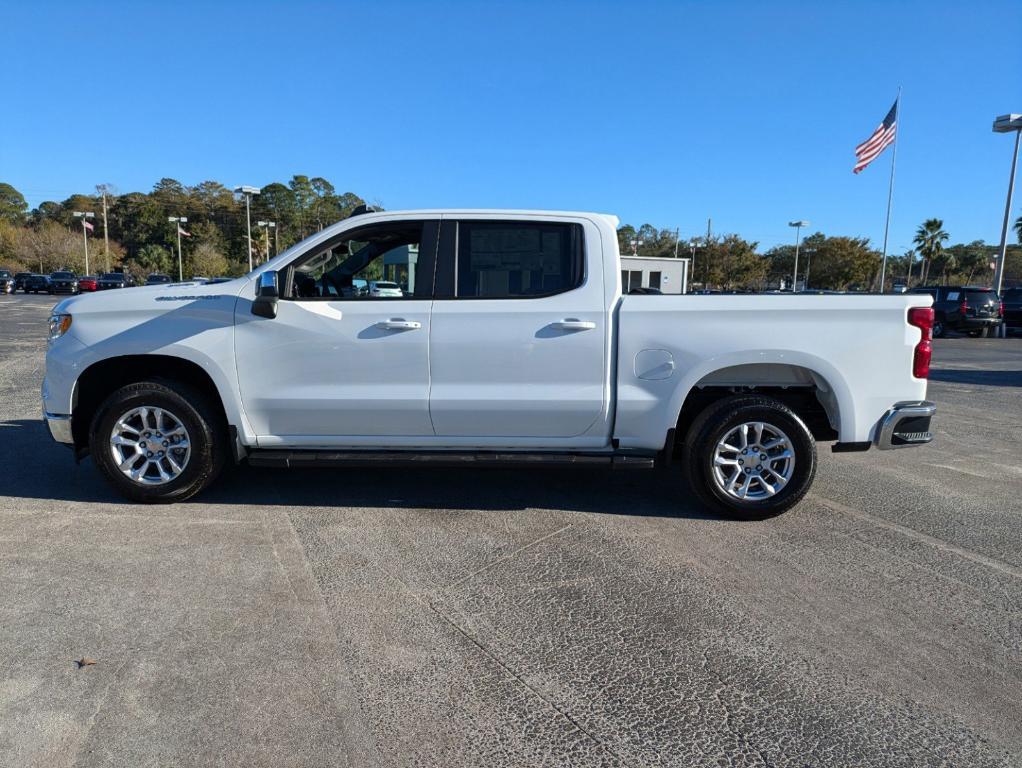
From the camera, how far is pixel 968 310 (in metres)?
23.5

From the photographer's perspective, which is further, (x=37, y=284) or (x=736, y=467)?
(x=37, y=284)

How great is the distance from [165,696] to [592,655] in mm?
1720

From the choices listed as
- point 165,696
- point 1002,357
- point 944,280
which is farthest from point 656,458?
point 944,280

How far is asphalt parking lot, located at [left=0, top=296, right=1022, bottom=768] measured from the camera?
2.46m

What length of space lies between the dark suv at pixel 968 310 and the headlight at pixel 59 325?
2514 cm

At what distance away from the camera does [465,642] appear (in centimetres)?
309

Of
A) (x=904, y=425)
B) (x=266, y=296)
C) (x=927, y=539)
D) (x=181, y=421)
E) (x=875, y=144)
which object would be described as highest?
(x=875, y=144)

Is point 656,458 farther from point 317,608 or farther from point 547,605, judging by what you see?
point 317,608

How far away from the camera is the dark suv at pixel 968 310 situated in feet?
76.9

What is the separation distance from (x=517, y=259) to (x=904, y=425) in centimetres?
279

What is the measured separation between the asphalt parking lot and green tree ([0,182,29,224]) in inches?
3995

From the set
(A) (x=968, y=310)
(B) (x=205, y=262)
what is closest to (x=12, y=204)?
(B) (x=205, y=262)

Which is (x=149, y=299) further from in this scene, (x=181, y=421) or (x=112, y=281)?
(x=112, y=281)

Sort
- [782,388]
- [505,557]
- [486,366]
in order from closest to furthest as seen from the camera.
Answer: [505,557]
[486,366]
[782,388]
